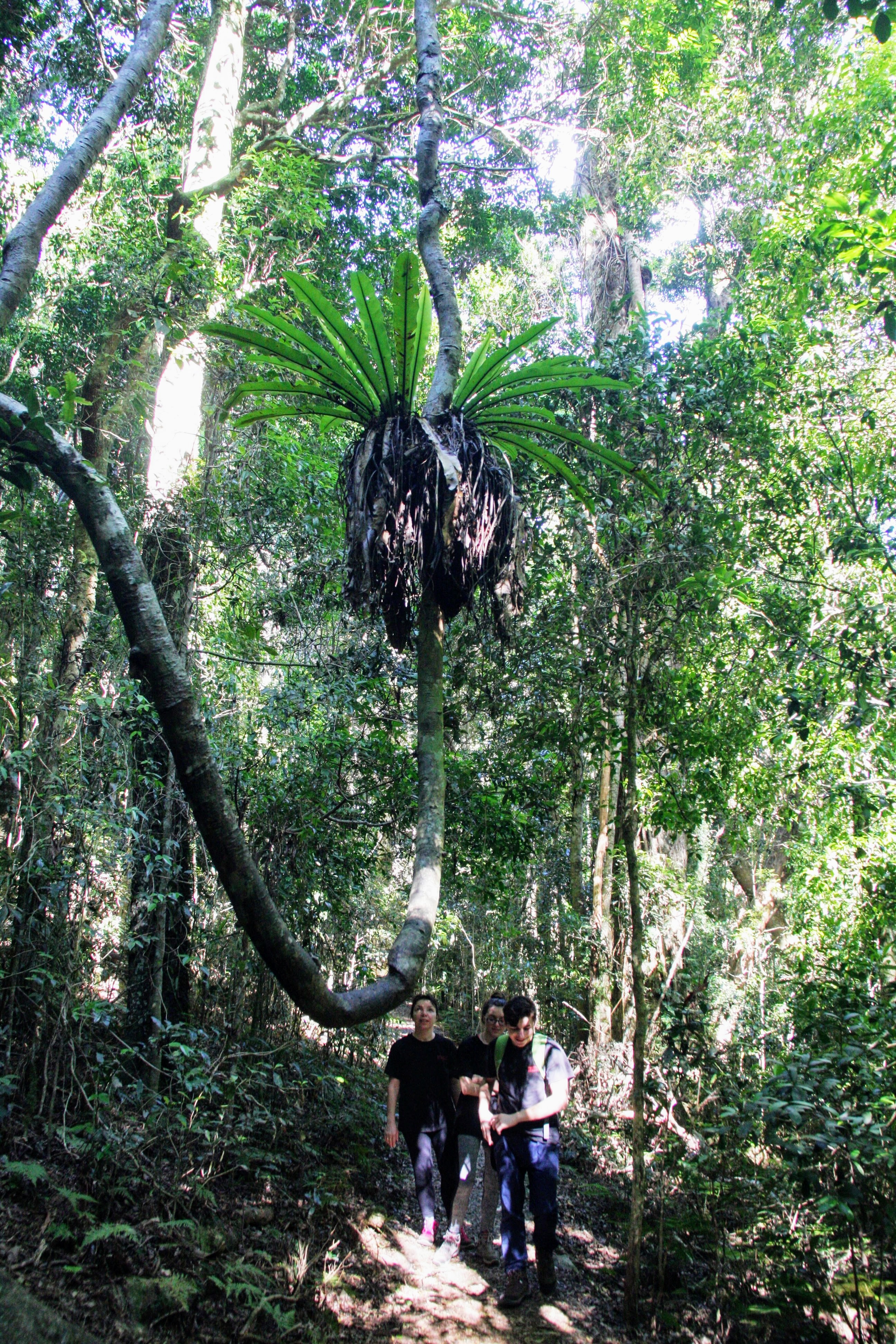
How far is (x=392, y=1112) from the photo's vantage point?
14.0ft

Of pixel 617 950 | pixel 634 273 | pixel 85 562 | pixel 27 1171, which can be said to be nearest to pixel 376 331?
pixel 27 1171

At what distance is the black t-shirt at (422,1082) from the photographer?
434 centimetres

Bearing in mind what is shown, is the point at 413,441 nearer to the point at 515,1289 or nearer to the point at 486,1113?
the point at 486,1113

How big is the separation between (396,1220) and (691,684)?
368cm

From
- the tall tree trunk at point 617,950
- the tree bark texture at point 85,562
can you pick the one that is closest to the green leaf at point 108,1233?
the tree bark texture at point 85,562

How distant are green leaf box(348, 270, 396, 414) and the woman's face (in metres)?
3.25

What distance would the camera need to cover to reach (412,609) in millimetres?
3223

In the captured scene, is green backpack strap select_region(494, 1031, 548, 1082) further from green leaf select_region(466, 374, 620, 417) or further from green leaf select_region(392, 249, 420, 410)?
green leaf select_region(392, 249, 420, 410)

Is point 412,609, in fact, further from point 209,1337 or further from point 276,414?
point 209,1337

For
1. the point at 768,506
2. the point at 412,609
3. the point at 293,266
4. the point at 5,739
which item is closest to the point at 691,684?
the point at 768,506

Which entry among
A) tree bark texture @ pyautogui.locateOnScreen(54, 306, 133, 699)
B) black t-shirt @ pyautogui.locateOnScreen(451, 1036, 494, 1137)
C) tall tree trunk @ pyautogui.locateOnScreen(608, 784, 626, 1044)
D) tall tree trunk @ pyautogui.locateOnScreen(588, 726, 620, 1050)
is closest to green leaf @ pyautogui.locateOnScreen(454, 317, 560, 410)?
tree bark texture @ pyautogui.locateOnScreen(54, 306, 133, 699)

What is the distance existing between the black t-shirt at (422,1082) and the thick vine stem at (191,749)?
2.90 m

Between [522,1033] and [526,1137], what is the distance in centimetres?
47

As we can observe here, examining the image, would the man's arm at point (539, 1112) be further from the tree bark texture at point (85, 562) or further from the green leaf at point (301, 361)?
the green leaf at point (301, 361)
